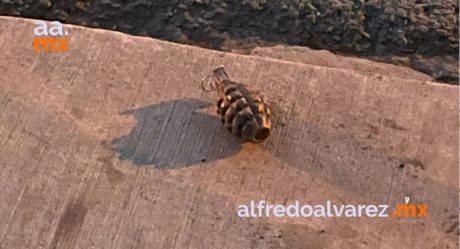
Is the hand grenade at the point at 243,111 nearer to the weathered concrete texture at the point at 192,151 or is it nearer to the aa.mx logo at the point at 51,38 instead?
the weathered concrete texture at the point at 192,151

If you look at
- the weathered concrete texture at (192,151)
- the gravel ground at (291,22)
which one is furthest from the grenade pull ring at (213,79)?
the gravel ground at (291,22)

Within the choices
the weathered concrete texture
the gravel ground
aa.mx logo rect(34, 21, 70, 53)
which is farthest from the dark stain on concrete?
the gravel ground

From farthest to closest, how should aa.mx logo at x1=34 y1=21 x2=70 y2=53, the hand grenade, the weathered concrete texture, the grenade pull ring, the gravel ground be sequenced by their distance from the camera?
the gravel ground, aa.mx logo at x1=34 y1=21 x2=70 y2=53, the grenade pull ring, the hand grenade, the weathered concrete texture

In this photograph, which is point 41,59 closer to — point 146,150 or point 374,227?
point 146,150

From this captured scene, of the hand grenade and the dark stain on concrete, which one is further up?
the hand grenade

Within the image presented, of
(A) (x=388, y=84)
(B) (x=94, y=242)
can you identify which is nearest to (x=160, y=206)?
(B) (x=94, y=242)

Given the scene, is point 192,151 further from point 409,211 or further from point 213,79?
point 409,211

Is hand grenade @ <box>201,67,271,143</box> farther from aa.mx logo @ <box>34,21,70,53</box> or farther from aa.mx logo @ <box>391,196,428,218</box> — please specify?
aa.mx logo @ <box>34,21,70,53</box>
